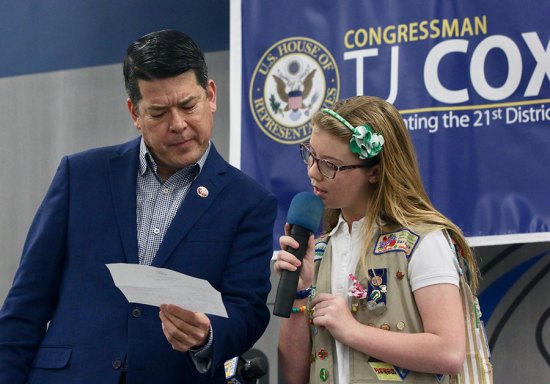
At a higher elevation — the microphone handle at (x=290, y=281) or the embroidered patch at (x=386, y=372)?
the microphone handle at (x=290, y=281)

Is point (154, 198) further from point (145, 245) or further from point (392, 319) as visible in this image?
point (392, 319)

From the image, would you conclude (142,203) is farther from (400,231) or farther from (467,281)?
(467,281)

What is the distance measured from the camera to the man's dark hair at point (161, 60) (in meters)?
2.23

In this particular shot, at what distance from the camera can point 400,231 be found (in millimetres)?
2365

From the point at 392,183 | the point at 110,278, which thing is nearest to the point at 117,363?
the point at 110,278

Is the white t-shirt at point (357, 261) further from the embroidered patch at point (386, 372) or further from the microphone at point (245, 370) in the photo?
the microphone at point (245, 370)

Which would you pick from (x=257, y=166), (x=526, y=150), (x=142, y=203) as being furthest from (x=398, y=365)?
(x=257, y=166)

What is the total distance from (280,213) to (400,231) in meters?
1.68

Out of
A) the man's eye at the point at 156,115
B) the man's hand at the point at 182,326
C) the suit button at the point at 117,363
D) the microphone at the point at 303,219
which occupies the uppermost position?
the man's eye at the point at 156,115

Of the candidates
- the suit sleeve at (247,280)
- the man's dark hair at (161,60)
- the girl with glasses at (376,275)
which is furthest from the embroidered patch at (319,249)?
the man's dark hair at (161,60)

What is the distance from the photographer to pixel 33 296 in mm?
2184

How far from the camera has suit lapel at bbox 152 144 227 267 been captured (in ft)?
7.04

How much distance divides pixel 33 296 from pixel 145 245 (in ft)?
0.98

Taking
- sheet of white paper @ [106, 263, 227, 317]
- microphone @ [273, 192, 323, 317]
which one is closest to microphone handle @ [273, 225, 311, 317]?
microphone @ [273, 192, 323, 317]
